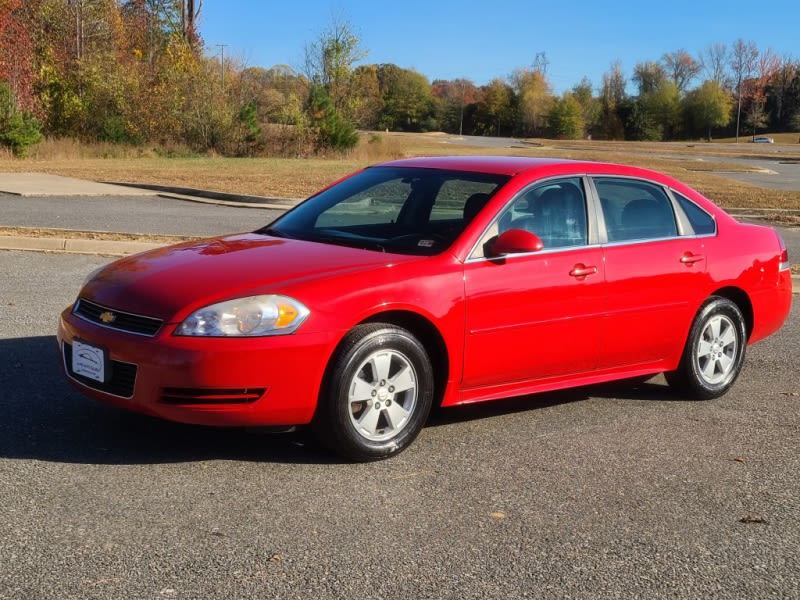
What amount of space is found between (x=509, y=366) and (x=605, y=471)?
85 cm

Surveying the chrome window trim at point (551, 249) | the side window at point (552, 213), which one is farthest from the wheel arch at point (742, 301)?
the side window at point (552, 213)

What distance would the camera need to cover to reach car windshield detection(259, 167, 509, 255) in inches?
229

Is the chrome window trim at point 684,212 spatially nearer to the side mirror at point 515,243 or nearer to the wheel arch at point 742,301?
the wheel arch at point 742,301

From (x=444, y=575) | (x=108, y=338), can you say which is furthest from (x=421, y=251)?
Result: (x=444, y=575)

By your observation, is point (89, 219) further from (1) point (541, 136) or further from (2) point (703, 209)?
(1) point (541, 136)

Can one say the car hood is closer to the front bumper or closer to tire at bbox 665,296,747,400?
the front bumper

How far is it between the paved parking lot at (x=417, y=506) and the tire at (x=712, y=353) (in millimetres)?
236

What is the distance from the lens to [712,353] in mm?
6883

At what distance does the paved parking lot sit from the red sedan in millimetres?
298

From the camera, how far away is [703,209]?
7004 millimetres

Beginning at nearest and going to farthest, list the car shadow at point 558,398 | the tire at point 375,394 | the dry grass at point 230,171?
the tire at point 375,394
the car shadow at point 558,398
the dry grass at point 230,171

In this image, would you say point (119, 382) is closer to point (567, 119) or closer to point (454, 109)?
point (567, 119)

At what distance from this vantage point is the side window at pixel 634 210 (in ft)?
21.0

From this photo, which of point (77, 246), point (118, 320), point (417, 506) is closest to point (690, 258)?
point (417, 506)
